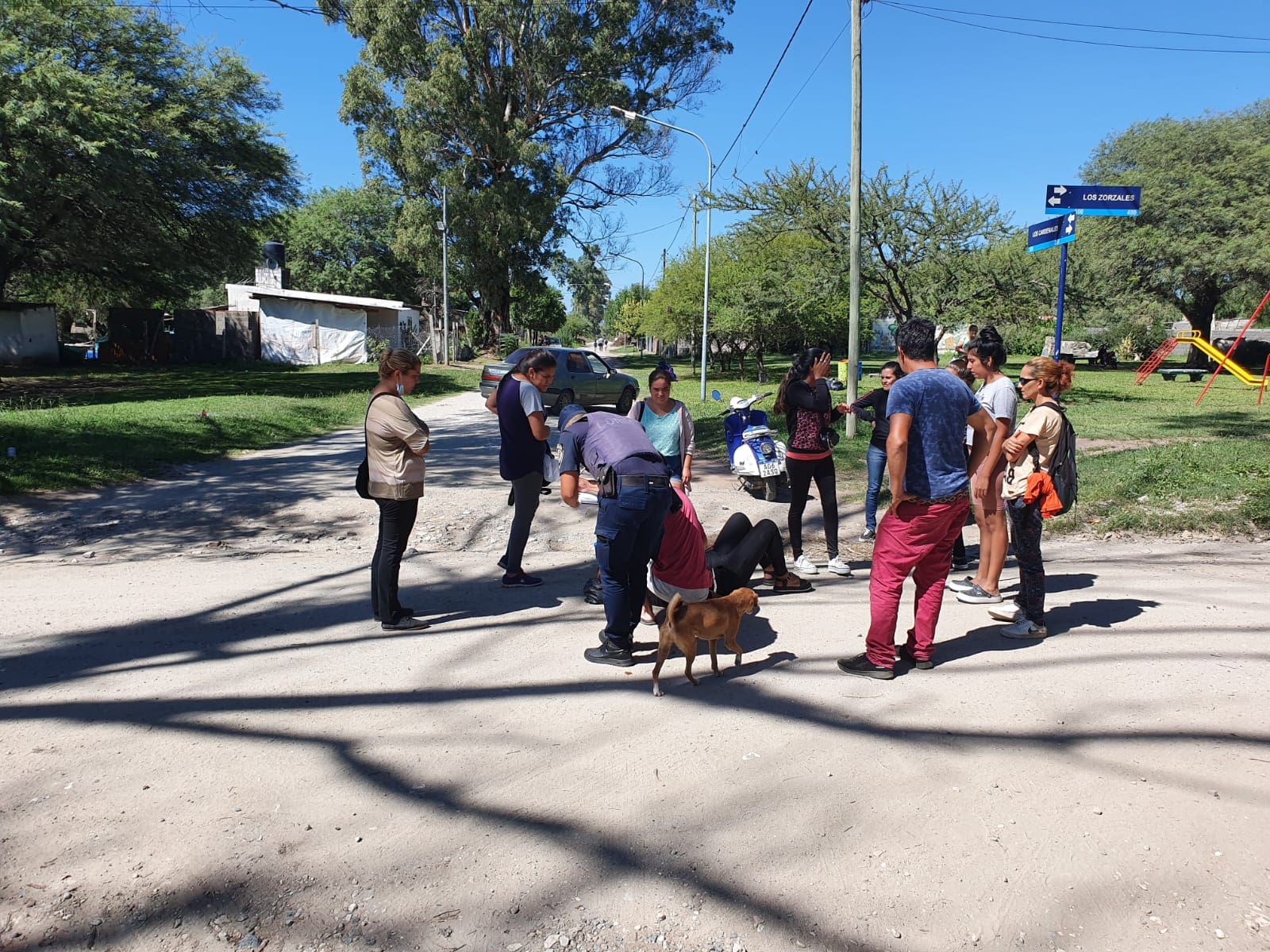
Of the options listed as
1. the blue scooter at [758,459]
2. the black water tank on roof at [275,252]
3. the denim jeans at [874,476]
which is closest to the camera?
the denim jeans at [874,476]

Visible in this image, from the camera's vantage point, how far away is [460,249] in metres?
36.9

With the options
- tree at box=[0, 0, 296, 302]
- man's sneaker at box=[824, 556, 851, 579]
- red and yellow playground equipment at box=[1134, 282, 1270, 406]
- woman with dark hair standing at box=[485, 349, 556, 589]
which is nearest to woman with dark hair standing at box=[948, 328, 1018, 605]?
man's sneaker at box=[824, 556, 851, 579]

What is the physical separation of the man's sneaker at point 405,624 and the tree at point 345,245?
57944 mm

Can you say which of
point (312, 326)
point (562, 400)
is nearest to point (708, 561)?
point (562, 400)

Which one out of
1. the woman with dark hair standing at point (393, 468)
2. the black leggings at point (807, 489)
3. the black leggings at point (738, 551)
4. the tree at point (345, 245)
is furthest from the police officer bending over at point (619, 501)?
the tree at point (345, 245)

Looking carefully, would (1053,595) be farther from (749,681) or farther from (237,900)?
(237,900)

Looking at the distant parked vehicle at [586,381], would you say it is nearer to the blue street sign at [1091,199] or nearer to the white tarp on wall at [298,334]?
the blue street sign at [1091,199]

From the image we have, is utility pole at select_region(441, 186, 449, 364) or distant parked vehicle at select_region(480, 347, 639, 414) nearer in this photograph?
distant parked vehicle at select_region(480, 347, 639, 414)

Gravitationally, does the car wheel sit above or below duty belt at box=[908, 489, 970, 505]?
above

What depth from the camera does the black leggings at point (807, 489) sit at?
6262 millimetres

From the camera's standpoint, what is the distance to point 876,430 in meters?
6.88

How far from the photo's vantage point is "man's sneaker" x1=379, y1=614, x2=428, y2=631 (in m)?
→ 5.03

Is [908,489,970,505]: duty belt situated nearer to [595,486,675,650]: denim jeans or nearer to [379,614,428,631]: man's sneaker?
A: [595,486,675,650]: denim jeans

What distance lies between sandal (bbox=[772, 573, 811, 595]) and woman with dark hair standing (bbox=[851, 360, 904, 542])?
3.65 feet
